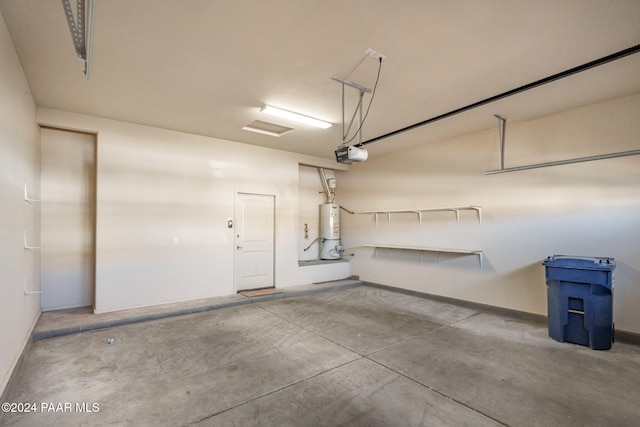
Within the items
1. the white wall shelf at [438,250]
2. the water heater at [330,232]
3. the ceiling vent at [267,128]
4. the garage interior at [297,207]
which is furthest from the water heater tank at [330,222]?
the ceiling vent at [267,128]

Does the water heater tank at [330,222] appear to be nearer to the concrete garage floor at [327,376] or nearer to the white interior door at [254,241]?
the white interior door at [254,241]

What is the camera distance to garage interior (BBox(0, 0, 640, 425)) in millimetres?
2334

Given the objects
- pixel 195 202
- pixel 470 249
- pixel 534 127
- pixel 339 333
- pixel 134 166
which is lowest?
pixel 339 333

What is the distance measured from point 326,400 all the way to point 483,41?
133 inches

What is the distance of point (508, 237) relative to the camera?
4590 mm

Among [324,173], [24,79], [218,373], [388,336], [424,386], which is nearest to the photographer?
[424,386]

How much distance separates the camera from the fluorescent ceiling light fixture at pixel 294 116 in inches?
160

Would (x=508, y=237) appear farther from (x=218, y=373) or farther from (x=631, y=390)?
(x=218, y=373)

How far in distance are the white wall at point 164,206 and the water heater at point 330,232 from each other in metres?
1.37

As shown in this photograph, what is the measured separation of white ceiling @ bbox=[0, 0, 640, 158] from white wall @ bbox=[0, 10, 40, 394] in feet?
0.99

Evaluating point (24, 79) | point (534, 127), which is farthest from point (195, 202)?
point (534, 127)

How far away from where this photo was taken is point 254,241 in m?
5.98

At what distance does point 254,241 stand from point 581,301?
5.13 meters

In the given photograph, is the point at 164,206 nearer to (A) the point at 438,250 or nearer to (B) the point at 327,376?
(B) the point at 327,376
